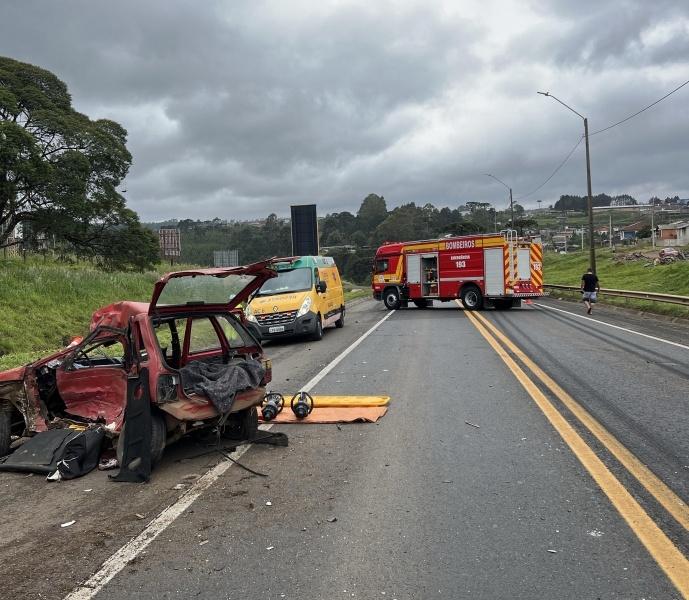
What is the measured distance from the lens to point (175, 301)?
5.94 metres

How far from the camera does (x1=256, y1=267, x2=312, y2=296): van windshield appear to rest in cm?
1639

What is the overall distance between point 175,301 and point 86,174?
2271 centimetres

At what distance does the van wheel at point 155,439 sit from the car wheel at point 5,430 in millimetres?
1628

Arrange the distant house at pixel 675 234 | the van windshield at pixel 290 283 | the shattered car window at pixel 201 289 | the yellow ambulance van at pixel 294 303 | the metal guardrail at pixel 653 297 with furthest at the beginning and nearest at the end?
the distant house at pixel 675 234 < the metal guardrail at pixel 653 297 < the van windshield at pixel 290 283 < the yellow ambulance van at pixel 294 303 < the shattered car window at pixel 201 289

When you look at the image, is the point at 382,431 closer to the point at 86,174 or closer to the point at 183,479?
the point at 183,479

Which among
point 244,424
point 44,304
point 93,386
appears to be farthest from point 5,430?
point 44,304

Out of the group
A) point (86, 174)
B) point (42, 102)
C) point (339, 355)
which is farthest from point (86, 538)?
point (42, 102)

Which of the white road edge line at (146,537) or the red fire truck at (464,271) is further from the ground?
the red fire truck at (464,271)

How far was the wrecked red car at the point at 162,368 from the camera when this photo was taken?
5.46 metres

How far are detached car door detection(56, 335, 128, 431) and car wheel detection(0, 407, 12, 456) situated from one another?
22.5 inches

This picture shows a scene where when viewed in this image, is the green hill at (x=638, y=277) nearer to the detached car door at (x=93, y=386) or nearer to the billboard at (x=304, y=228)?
the billboard at (x=304, y=228)

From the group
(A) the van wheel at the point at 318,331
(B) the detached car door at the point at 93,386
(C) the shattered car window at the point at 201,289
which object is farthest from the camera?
(A) the van wheel at the point at 318,331

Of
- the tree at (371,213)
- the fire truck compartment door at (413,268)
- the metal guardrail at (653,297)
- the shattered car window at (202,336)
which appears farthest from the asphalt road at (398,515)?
the tree at (371,213)

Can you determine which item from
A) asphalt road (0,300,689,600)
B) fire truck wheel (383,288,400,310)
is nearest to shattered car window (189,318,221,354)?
asphalt road (0,300,689,600)
